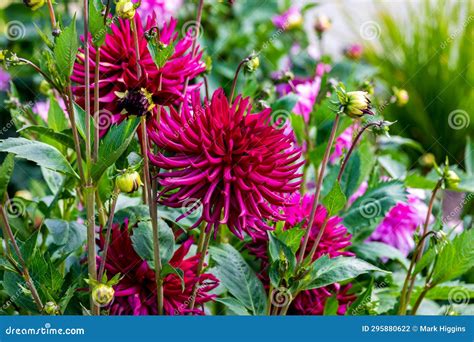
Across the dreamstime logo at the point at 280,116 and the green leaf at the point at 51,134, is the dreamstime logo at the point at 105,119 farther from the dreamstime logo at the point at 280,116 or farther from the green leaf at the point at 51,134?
the dreamstime logo at the point at 280,116

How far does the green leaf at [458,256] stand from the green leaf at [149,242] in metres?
0.33

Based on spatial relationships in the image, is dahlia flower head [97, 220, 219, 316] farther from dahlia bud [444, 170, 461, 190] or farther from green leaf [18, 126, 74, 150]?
dahlia bud [444, 170, 461, 190]

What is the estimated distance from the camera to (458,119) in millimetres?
2189

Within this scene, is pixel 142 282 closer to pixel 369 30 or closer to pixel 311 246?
pixel 311 246

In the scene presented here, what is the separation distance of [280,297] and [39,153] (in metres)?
0.30

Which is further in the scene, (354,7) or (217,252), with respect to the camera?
(354,7)

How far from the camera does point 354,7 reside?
2.76m

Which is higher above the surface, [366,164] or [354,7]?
[354,7]

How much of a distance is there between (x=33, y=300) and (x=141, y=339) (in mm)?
166

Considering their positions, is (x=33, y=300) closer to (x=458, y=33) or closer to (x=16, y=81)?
(x=16, y=81)

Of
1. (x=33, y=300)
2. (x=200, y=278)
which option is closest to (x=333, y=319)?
(x=200, y=278)

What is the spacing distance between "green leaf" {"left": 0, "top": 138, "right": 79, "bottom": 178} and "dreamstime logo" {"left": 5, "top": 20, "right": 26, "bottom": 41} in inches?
50.5

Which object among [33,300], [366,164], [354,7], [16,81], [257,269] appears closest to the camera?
[33,300]

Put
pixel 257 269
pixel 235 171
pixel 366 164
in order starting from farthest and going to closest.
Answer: pixel 366 164, pixel 257 269, pixel 235 171
